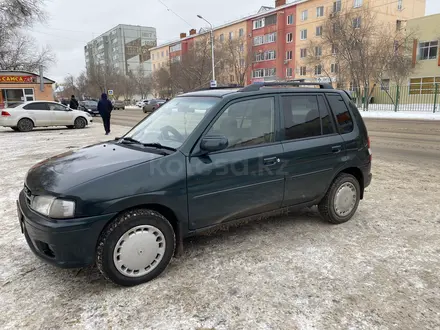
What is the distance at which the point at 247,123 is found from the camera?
11.6 ft

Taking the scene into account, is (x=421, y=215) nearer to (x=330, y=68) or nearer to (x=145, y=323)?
(x=145, y=323)

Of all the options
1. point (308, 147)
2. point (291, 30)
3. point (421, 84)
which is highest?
point (291, 30)

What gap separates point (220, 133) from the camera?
3.35 meters

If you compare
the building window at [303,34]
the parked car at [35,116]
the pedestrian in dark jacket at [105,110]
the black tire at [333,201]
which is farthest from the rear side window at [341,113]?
the building window at [303,34]

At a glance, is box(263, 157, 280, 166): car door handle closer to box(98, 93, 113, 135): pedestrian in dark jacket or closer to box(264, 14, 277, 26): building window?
box(98, 93, 113, 135): pedestrian in dark jacket

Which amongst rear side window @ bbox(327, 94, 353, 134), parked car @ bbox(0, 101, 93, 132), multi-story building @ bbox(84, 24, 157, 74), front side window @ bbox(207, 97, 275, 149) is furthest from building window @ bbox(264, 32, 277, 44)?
multi-story building @ bbox(84, 24, 157, 74)

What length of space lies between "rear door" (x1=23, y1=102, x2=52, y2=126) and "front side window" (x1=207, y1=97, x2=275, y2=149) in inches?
651

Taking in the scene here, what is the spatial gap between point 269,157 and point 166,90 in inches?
2395

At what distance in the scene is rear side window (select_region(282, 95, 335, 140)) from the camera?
381cm

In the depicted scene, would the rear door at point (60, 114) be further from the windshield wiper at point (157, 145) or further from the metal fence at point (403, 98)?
the metal fence at point (403, 98)

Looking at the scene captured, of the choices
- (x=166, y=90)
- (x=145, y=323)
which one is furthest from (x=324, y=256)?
(x=166, y=90)

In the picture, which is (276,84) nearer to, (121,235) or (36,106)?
(121,235)

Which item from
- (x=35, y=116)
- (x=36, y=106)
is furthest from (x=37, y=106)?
(x=35, y=116)

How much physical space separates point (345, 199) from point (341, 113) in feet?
3.64
